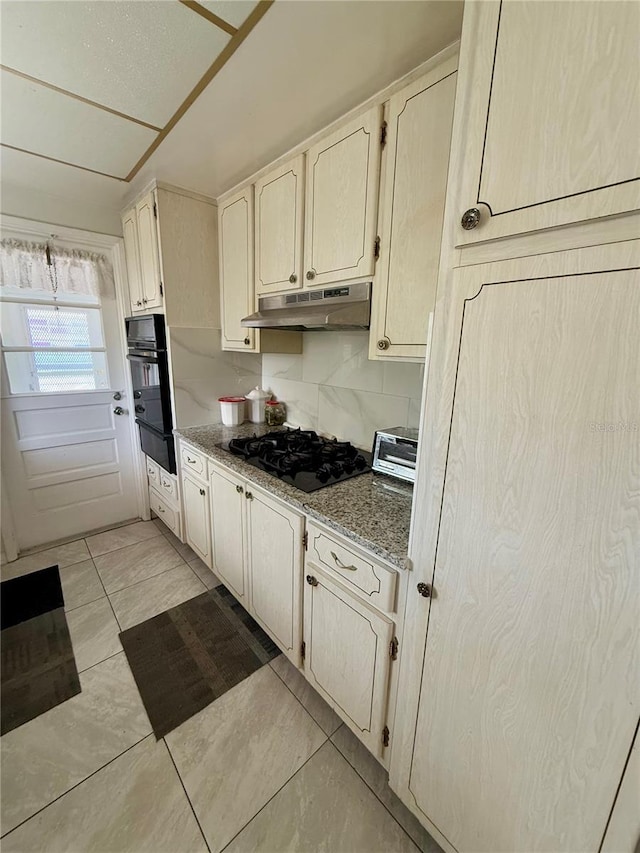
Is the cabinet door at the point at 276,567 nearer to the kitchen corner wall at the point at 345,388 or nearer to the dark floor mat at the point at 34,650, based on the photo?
the kitchen corner wall at the point at 345,388

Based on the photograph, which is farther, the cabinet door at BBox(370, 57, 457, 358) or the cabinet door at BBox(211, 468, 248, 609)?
the cabinet door at BBox(211, 468, 248, 609)

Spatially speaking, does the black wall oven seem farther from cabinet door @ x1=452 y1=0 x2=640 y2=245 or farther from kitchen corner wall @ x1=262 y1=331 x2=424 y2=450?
cabinet door @ x1=452 y1=0 x2=640 y2=245

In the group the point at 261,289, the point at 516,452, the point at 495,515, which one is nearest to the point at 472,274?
the point at 516,452

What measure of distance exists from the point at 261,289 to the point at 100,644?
6.72ft

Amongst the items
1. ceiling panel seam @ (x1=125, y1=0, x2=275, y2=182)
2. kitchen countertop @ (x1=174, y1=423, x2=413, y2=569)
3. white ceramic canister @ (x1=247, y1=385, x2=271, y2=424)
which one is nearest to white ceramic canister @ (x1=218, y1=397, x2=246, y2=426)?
white ceramic canister @ (x1=247, y1=385, x2=271, y2=424)

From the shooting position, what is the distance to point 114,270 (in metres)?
2.46

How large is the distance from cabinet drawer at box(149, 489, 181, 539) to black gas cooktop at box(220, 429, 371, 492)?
3.04ft

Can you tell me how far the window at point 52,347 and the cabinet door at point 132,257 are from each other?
335 millimetres

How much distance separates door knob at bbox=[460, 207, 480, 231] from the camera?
69 cm

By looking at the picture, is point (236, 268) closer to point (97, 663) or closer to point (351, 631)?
point (351, 631)

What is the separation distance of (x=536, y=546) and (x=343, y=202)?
1.36 metres

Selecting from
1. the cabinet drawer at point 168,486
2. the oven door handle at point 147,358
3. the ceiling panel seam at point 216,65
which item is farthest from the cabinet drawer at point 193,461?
the ceiling panel seam at point 216,65

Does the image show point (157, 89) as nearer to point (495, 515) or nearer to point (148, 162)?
point (148, 162)

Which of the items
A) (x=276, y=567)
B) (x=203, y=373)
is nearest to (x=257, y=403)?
(x=203, y=373)
